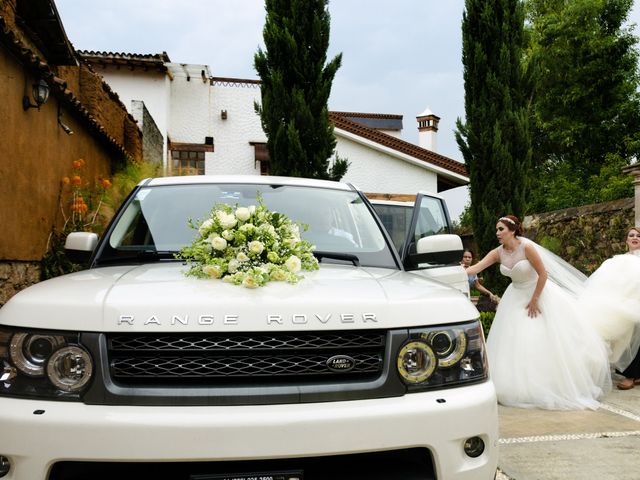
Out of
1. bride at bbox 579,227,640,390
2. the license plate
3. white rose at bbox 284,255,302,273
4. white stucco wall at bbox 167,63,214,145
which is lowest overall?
bride at bbox 579,227,640,390

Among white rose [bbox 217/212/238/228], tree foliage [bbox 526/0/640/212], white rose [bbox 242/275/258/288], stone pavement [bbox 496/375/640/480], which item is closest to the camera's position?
white rose [bbox 242/275/258/288]

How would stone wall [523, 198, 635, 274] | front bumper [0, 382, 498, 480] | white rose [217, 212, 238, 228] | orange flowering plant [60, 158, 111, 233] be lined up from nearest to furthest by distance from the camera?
1. front bumper [0, 382, 498, 480]
2. white rose [217, 212, 238, 228]
3. orange flowering plant [60, 158, 111, 233]
4. stone wall [523, 198, 635, 274]

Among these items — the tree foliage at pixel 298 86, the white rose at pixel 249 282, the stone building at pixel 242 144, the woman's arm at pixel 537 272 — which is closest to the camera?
the white rose at pixel 249 282

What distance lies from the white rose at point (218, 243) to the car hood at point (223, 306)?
255 mm

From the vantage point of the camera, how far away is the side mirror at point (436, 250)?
10.8ft

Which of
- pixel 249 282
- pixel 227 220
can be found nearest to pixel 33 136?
pixel 227 220

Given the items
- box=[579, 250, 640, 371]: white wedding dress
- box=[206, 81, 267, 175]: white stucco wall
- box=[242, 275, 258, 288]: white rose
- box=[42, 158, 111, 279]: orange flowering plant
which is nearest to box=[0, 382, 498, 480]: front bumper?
box=[242, 275, 258, 288]: white rose

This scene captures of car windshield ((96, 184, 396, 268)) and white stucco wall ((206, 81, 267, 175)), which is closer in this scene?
car windshield ((96, 184, 396, 268))

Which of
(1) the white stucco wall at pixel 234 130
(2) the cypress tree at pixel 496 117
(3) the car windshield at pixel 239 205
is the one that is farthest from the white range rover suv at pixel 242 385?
(1) the white stucco wall at pixel 234 130

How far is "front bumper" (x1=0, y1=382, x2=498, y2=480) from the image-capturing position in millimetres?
1866

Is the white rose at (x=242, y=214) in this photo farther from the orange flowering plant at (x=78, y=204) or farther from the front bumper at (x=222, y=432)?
the orange flowering plant at (x=78, y=204)

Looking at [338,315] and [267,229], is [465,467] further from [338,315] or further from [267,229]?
[267,229]

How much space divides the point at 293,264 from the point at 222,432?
87cm

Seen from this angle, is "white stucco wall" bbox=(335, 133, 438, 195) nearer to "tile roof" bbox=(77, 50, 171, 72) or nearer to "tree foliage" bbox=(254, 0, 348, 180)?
"tile roof" bbox=(77, 50, 171, 72)
